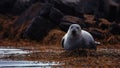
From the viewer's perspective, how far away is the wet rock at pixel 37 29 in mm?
26484

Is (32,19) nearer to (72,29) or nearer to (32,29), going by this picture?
(32,29)

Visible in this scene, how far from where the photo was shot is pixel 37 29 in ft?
87.3

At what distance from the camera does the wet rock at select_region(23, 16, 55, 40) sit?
26.5 m

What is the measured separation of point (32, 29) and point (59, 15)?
1723 mm

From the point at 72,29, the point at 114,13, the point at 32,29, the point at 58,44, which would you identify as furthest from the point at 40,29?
the point at 72,29

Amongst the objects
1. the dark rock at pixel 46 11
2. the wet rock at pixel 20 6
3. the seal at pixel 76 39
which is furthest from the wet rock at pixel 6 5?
the seal at pixel 76 39

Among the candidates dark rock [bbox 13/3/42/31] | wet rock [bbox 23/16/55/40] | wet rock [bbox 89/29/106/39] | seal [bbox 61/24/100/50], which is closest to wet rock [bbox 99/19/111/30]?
wet rock [bbox 89/29/106/39]

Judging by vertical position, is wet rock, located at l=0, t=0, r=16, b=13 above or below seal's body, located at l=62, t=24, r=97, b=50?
above

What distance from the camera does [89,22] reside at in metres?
28.8

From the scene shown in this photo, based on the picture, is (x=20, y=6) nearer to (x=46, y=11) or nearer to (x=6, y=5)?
(x=6, y=5)

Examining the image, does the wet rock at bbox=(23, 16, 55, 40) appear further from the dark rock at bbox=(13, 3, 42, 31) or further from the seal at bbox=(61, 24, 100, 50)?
the seal at bbox=(61, 24, 100, 50)

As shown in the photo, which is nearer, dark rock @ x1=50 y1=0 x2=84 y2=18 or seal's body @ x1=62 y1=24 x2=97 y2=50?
seal's body @ x1=62 y1=24 x2=97 y2=50

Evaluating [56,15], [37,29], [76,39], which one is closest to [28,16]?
[37,29]

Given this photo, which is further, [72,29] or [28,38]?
[28,38]
